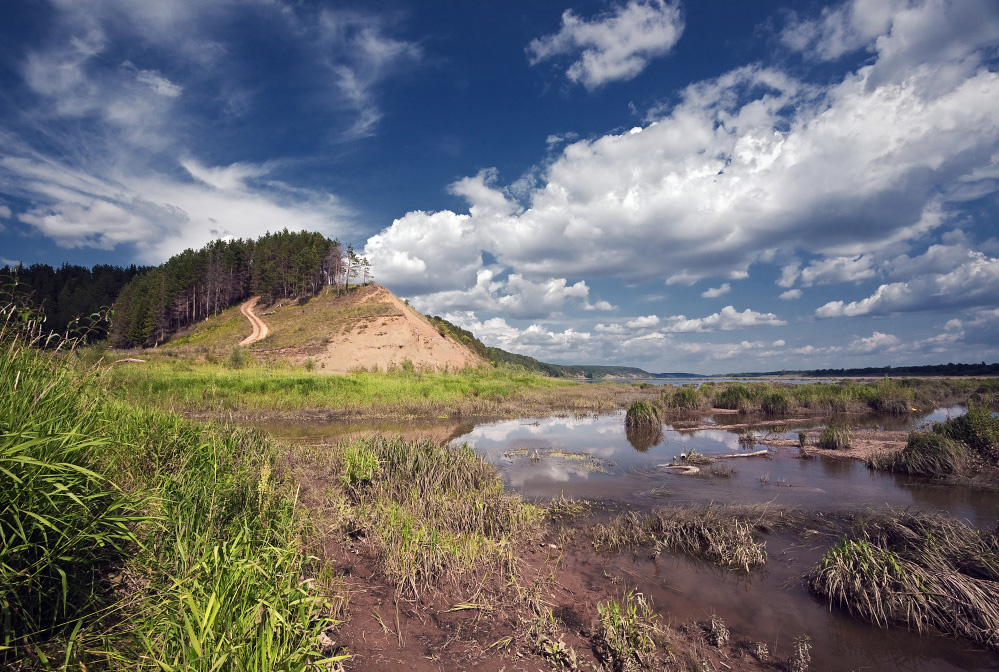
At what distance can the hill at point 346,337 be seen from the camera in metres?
41.8

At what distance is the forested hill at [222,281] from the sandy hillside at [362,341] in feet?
47.3

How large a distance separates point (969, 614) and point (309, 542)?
278 inches

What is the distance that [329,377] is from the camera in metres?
28.8

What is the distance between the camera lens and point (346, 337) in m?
46.4

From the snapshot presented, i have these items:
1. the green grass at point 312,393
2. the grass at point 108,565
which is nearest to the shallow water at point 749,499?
the grass at point 108,565

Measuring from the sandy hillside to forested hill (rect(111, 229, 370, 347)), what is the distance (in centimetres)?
1441

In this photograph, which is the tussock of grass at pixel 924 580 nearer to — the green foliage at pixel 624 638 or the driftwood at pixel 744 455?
the green foliage at pixel 624 638

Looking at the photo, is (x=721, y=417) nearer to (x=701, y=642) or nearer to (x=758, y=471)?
(x=758, y=471)

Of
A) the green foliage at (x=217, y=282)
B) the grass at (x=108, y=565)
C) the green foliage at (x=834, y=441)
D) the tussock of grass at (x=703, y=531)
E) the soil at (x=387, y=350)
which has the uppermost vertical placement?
the green foliage at (x=217, y=282)

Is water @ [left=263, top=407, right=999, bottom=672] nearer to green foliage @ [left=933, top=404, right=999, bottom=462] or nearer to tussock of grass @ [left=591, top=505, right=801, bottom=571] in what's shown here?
tussock of grass @ [left=591, top=505, right=801, bottom=571]

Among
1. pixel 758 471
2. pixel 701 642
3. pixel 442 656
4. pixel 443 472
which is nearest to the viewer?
pixel 442 656

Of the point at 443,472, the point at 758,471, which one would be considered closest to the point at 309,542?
the point at 443,472

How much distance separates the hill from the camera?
1646 inches

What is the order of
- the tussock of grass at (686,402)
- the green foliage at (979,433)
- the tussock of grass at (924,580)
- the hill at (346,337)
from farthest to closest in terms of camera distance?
the hill at (346,337)
the tussock of grass at (686,402)
the green foliage at (979,433)
the tussock of grass at (924,580)
